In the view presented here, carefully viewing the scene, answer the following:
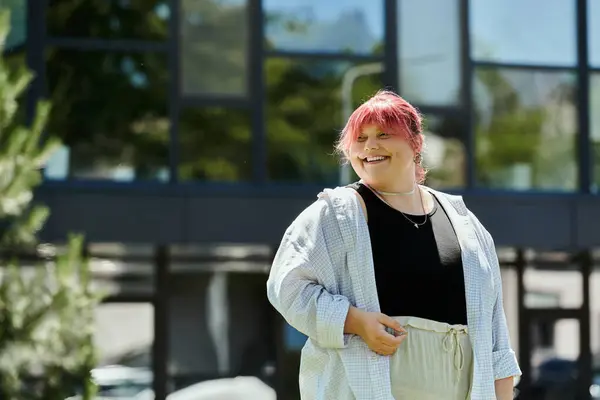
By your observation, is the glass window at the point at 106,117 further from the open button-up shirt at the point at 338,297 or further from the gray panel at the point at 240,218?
the open button-up shirt at the point at 338,297

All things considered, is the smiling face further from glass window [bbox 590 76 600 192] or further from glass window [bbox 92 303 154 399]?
glass window [bbox 590 76 600 192]

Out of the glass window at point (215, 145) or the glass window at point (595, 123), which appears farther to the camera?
the glass window at point (595, 123)

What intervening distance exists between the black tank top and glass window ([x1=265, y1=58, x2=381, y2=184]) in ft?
21.9

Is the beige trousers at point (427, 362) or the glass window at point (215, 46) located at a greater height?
the glass window at point (215, 46)

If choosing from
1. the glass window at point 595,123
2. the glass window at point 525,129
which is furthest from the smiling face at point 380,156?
the glass window at point 595,123

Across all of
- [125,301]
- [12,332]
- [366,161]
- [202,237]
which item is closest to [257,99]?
[202,237]

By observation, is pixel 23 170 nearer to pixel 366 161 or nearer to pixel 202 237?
pixel 202 237

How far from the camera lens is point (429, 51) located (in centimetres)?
985

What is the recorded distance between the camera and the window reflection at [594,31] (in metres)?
10.2

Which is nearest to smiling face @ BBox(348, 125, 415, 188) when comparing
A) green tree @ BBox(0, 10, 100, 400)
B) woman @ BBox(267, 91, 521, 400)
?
woman @ BBox(267, 91, 521, 400)

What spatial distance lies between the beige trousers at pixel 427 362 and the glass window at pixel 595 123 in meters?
7.86

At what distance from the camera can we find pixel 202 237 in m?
9.27

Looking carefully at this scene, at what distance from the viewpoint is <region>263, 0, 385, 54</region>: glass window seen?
9539 mm

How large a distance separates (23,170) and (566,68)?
567cm
